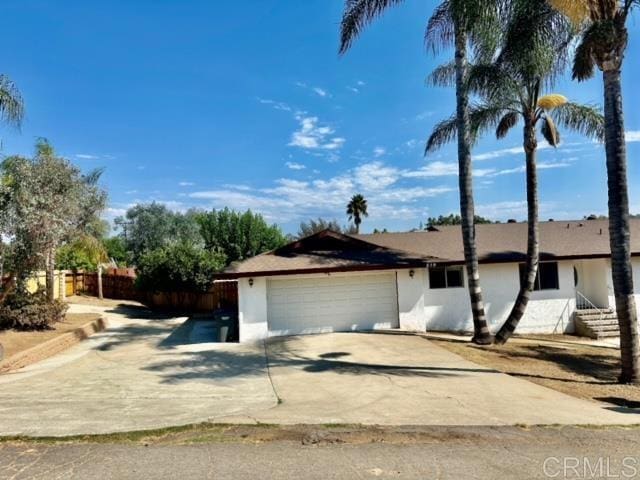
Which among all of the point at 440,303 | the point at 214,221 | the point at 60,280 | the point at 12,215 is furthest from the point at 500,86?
the point at 214,221

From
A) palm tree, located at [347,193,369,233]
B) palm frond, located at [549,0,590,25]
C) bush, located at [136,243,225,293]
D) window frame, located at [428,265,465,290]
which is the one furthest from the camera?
palm tree, located at [347,193,369,233]

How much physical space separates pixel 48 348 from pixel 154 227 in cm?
4042

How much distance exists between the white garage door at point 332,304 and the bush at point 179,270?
32.9 feet

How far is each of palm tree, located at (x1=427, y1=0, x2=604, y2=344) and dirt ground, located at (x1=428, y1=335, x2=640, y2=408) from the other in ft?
4.14

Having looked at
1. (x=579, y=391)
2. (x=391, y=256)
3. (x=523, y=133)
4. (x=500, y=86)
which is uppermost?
(x=500, y=86)

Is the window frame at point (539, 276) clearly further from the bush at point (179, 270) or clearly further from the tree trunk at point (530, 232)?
the bush at point (179, 270)

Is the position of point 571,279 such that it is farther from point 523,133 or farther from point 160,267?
point 160,267

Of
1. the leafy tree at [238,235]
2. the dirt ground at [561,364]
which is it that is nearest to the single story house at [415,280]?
the dirt ground at [561,364]

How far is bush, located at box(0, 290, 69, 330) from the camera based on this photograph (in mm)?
14219

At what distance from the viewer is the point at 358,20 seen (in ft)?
45.5

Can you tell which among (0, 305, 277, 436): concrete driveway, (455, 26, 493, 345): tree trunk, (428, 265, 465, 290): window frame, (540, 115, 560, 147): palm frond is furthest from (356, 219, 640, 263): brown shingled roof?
(0, 305, 277, 436): concrete driveway

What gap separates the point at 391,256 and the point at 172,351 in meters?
7.81

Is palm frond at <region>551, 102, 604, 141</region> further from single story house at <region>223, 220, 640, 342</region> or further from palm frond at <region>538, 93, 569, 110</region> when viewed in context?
single story house at <region>223, 220, 640, 342</region>

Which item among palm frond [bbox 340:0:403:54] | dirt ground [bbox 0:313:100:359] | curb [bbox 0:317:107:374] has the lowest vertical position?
curb [bbox 0:317:107:374]
